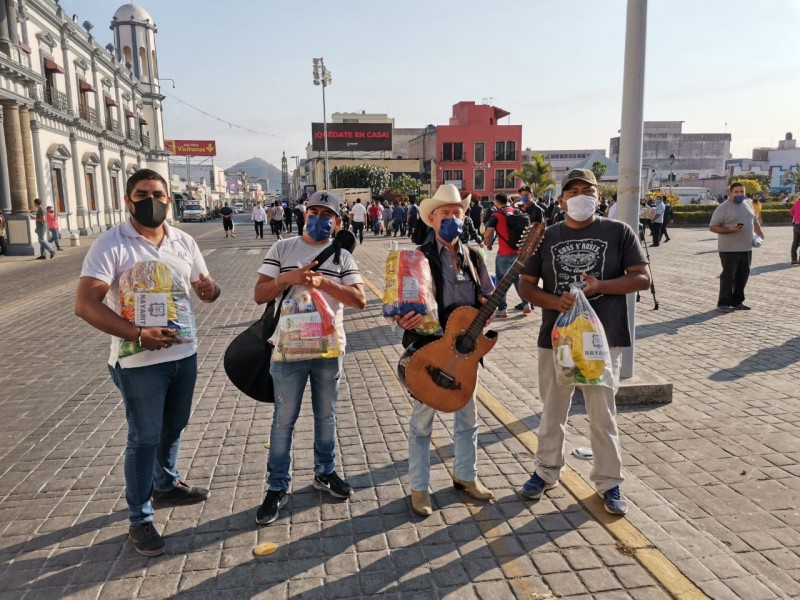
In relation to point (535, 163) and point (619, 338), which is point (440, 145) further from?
point (619, 338)

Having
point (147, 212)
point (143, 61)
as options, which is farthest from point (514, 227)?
point (143, 61)

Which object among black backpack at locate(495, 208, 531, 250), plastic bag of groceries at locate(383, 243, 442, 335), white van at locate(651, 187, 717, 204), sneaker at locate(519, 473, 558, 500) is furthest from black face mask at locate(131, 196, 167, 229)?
white van at locate(651, 187, 717, 204)

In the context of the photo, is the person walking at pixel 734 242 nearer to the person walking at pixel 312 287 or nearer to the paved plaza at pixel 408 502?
the paved plaza at pixel 408 502

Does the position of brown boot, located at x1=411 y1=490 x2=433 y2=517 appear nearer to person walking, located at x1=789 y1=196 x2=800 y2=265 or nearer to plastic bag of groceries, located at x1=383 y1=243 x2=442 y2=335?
plastic bag of groceries, located at x1=383 y1=243 x2=442 y2=335

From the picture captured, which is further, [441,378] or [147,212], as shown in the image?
[441,378]

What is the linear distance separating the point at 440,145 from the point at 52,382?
196 feet

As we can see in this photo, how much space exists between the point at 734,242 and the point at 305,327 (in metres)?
8.54

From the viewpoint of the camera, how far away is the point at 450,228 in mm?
3535

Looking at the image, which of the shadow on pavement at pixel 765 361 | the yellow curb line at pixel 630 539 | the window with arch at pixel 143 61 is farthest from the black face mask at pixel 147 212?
the window with arch at pixel 143 61

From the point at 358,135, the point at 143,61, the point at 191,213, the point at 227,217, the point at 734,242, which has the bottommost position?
the point at 191,213

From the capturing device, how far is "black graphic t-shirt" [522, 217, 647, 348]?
148 inches

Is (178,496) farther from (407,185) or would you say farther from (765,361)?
(407,185)

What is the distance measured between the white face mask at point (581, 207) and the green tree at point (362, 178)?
58.5m

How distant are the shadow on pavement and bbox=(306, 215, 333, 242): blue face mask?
183 inches
